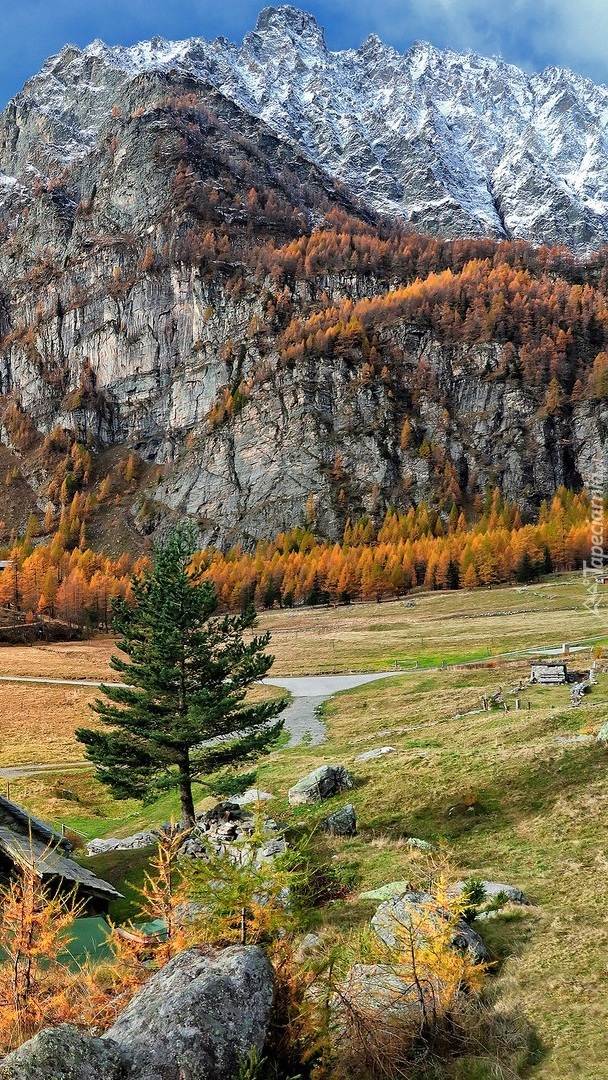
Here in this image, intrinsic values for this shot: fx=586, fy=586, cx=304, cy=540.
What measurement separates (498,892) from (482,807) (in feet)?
17.8

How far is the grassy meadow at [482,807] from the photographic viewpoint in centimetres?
850

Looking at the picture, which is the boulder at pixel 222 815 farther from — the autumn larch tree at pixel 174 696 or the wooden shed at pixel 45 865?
the wooden shed at pixel 45 865

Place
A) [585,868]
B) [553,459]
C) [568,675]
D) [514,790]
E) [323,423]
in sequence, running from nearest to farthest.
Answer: [585,868], [514,790], [568,675], [553,459], [323,423]

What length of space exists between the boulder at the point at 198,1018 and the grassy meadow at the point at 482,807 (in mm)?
2877

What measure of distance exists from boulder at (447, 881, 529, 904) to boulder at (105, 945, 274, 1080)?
583 centimetres

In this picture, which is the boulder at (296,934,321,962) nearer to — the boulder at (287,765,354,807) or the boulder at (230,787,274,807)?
the boulder at (287,765,354,807)

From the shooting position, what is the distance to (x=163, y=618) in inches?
846

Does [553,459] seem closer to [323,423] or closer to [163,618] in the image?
[323,423]

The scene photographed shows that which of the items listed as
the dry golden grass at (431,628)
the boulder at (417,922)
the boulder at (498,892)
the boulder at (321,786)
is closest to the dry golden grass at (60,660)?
the dry golden grass at (431,628)

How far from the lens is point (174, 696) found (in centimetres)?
2181

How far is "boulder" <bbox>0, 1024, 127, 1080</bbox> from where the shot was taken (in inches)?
204

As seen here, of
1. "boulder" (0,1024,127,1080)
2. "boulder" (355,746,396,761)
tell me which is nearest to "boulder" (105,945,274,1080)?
"boulder" (0,1024,127,1080)

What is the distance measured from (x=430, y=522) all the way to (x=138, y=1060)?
15474 centimetres

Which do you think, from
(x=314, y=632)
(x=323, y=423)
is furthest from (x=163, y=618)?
(x=323, y=423)
